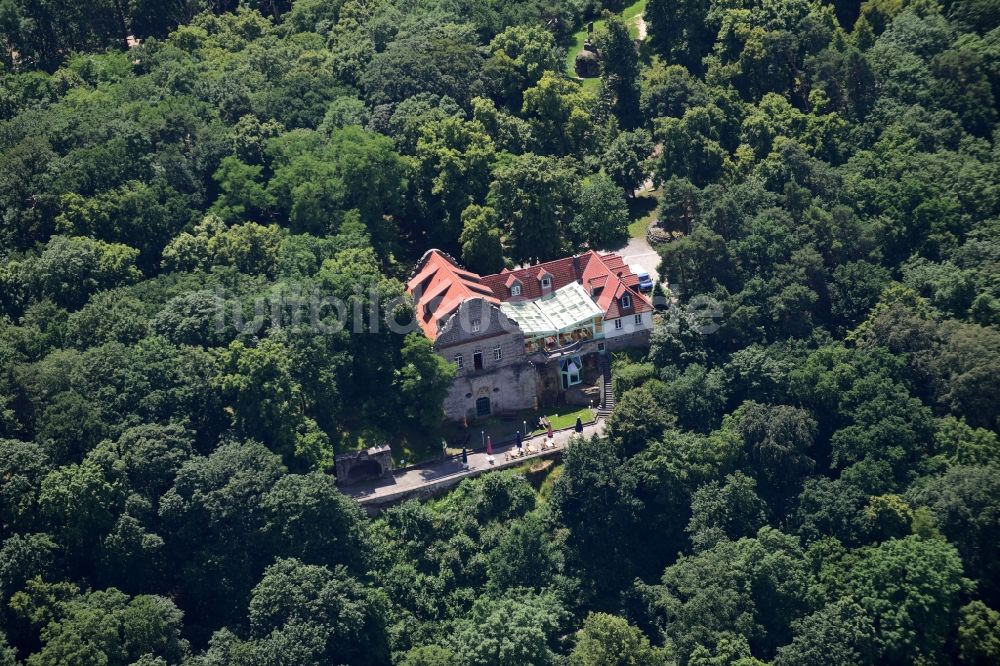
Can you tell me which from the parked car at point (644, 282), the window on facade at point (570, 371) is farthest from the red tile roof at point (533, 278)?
the window on facade at point (570, 371)

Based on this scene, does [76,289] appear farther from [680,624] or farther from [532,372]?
[680,624]

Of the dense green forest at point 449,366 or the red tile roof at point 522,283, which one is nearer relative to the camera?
the dense green forest at point 449,366

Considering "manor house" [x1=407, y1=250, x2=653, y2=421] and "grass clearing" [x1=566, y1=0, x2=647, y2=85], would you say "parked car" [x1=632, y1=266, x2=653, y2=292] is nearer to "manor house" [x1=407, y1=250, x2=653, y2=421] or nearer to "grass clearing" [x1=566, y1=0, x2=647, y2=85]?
"manor house" [x1=407, y1=250, x2=653, y2=421]

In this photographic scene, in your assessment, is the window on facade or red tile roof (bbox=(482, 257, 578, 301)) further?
red tile roof (bbox=(482, 257, 578, 301))

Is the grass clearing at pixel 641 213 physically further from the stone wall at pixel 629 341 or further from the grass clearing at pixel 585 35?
the grass clearing at pixel 585 35

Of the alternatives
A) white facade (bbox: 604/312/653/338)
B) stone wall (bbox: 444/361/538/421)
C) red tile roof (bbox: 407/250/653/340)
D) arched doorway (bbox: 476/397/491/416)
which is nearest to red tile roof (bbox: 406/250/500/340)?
red tile roof (bbox: 407/250/653/340)

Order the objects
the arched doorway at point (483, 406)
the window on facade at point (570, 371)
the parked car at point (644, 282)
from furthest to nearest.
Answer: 1. the parked car at point (644, 282)
2. the window on facade at point (570, 371)
3. the arched doorway at point (483, 406)

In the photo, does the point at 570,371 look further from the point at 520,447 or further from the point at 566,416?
the point at 520,447

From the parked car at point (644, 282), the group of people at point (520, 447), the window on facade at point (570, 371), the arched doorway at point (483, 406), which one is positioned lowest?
the group of people at point (520, 447)
